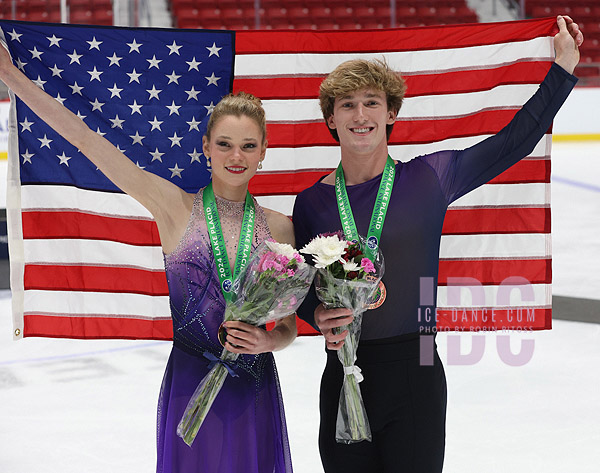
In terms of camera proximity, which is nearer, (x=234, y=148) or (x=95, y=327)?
(x=234, y=148)

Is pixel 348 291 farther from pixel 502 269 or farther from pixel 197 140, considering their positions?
pixel 502 269

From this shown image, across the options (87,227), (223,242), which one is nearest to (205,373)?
(223,242)

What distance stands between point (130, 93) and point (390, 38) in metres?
1.17

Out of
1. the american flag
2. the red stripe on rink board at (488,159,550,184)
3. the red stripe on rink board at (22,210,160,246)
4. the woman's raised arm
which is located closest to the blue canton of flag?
the american flag

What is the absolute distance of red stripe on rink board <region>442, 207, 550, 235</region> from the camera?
373 centimetres

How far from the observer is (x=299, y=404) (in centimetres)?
464

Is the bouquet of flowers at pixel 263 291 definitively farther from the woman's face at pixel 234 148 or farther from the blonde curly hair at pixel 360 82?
the blonde curly hair at pixel 360 82

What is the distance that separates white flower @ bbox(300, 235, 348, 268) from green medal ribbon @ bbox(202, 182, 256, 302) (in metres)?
0.28

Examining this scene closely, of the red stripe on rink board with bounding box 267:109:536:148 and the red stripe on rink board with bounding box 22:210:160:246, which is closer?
the red stripe on rink board with bounding box 22:210:160:246

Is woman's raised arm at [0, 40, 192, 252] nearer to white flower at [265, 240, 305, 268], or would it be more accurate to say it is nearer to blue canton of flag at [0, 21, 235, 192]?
white flower at [265, 240, 305, 268]

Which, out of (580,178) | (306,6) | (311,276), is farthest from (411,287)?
(306,6)

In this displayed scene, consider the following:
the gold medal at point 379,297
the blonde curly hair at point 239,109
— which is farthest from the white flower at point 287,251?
the blonde curly hair at point 239,109

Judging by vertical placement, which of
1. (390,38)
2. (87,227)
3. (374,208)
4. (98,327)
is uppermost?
(390,38)

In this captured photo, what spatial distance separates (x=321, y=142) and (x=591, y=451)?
2.02 m
